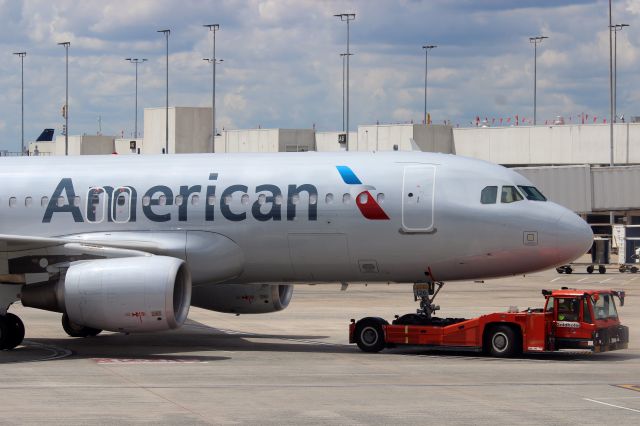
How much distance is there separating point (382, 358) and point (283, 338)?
20.0 feet

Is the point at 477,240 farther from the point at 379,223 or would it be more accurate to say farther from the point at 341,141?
the point at 341,141

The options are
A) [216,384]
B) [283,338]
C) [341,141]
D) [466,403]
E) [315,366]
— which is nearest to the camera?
[466,403]

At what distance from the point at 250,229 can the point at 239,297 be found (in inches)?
138

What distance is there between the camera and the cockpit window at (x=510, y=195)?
28.9 metres

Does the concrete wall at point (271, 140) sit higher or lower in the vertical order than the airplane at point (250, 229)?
higher

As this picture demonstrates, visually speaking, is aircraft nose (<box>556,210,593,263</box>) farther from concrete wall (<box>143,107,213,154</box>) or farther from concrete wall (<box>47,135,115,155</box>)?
concrete wall (<box>47,135,115,155</box>)

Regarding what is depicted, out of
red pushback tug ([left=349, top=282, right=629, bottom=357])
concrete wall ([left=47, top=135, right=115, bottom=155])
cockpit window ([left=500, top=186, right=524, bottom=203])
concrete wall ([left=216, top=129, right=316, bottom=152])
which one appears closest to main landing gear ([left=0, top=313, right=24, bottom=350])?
red pushback tug ([left=349, top=282, right=629, bottom=357])

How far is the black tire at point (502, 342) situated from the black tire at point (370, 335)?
8.48 feet

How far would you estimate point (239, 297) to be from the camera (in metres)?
32.8

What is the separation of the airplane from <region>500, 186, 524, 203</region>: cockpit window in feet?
0.09

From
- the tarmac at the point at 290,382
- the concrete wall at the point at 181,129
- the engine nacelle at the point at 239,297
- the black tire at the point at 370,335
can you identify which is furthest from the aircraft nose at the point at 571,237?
the concrete wall at the point at 181,129

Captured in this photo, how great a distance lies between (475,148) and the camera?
106625 mm

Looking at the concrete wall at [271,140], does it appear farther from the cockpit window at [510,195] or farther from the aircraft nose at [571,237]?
the aircraft nose at [571,237]

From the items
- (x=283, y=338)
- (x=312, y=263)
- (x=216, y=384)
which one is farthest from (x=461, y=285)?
(x=216, y=384)
